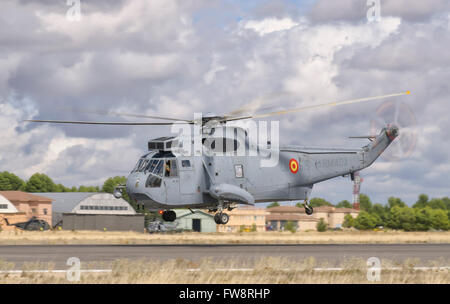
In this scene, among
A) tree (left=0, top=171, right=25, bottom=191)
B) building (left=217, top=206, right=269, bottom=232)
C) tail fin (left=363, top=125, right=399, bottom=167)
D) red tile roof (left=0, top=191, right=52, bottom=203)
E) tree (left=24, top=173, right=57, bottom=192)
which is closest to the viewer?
tail fin (left=363, top=125, right=399, bottom=167)

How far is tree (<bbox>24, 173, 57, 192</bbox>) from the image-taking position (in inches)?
7347

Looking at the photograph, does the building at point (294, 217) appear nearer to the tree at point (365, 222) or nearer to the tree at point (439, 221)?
the tree at point (365, 222)

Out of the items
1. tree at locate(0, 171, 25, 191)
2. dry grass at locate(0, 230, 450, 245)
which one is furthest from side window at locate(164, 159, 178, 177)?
tree at locate(0, 171, 25, 191)

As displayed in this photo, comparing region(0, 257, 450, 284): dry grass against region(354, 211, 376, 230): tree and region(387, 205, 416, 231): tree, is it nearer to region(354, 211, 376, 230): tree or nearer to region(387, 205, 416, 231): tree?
region(387, 205, 416, 231): tree

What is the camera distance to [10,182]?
183 metres

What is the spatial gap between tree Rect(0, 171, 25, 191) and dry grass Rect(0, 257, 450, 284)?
164m

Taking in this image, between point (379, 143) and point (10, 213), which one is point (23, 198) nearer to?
point (10, 213)

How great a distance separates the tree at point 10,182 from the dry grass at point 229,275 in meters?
164

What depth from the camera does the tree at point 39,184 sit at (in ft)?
612
